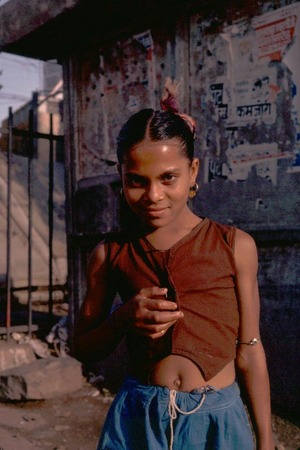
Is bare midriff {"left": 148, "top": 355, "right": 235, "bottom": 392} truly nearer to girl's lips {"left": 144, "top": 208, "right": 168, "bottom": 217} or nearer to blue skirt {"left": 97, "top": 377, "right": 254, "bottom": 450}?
blue skirt {"left": 97, "top": 377, "right": 254, "bottom": 450}

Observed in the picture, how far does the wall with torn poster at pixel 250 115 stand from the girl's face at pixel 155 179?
6.70 ft

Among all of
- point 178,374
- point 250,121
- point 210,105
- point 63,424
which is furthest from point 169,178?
point 63,424

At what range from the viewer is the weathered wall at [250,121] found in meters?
3.49

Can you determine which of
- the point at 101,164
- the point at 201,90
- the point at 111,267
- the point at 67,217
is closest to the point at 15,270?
the point at 67,217

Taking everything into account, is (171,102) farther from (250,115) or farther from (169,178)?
(250,115)

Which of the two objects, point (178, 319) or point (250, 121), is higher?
point (250, 121)

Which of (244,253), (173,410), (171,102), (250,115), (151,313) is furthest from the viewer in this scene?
(250,115)

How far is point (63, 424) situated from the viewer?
3803 millimetres

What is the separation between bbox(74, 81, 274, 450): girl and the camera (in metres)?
1.53

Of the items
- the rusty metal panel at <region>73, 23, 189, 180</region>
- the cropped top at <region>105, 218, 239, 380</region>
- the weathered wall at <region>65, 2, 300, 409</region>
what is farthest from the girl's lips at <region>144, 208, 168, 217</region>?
the rusty metal panel at <region>73, 23, 189, 180</region>

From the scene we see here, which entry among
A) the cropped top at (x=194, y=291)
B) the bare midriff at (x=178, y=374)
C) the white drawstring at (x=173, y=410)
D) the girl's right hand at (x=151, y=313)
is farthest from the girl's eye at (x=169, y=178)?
the white drawstring at (x=173, y=410)

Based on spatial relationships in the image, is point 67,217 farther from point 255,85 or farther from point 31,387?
point 255,85

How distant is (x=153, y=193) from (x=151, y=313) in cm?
36

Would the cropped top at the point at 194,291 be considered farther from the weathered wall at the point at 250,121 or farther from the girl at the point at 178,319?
the weathered wall at the point at 250,121
